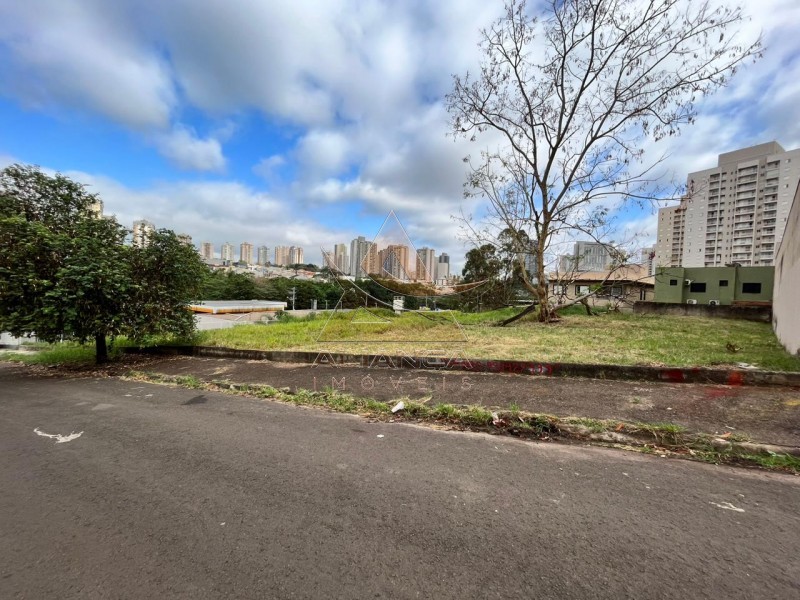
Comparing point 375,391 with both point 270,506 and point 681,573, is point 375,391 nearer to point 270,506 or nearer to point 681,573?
point 270,506

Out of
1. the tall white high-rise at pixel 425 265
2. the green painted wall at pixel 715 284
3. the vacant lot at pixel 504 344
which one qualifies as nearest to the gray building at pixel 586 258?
the vacant lot at pixel 504 344

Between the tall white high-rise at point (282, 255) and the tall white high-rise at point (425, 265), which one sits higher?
the tall white high-rise at point (282, 255)

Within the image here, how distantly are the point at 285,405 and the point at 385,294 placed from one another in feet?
14.7

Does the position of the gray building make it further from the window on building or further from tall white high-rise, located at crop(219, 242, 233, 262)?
tall white high-rise, located at crop(219, 242, 233, 262)

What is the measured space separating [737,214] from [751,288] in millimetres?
38859

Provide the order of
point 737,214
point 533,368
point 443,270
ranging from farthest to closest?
point 737,214, point 443,270, point 533,368

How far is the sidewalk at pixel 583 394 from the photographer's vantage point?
332cm

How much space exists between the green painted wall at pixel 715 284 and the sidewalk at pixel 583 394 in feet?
77.6

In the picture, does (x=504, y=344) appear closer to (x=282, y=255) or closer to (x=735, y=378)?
(x=735, y=378)

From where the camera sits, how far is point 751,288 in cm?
2428

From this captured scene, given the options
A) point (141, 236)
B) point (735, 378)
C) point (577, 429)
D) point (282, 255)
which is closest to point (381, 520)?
point (577, 429)

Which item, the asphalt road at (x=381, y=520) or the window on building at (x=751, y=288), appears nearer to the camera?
the asphalt road at (x=381, y=520)

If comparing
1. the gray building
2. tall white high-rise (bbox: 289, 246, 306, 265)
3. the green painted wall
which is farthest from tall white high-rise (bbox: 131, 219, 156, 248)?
tall white high-rise (bbox: 289, 246, 306, 265)

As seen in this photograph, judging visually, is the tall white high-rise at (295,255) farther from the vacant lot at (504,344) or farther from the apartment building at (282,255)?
the vacant lot at (504,344)
